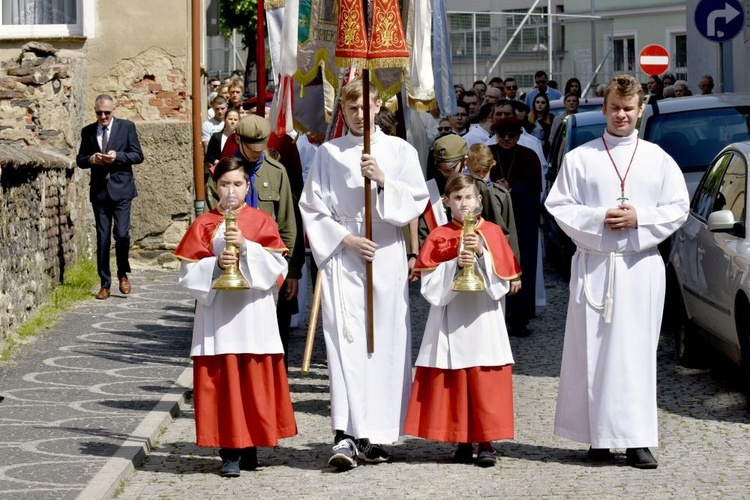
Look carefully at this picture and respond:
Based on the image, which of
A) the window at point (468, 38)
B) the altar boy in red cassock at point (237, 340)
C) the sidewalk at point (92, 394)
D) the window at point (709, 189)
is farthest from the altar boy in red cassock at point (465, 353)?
the window at point (468, 38)

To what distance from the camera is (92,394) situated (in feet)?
34.1

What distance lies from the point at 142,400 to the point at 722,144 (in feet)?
20.0

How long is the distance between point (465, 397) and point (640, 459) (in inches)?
36.7

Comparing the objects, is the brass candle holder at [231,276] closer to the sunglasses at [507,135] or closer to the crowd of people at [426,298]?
the crowd of people at [426,298]

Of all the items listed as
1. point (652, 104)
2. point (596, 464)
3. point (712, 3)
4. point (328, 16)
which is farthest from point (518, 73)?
point (596, 464)

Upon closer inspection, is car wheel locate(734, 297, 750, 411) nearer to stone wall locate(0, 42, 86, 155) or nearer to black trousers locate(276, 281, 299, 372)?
black trousers locate(276, 281, 299, 372)

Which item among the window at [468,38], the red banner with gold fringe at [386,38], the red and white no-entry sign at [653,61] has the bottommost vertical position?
the red banner with gold fringe at [386,38]

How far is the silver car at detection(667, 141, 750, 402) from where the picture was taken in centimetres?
959

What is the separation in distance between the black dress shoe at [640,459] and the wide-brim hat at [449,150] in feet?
8.64

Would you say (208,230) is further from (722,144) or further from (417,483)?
(722,144)

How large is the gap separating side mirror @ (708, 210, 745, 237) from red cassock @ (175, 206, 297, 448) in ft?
9.57

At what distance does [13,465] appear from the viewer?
27.0 feet

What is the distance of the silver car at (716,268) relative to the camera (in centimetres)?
959

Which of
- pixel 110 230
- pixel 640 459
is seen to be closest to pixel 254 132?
pixel 640 459
